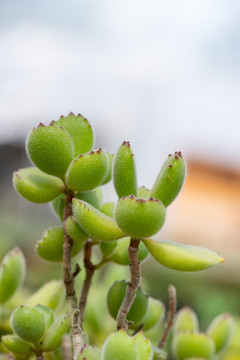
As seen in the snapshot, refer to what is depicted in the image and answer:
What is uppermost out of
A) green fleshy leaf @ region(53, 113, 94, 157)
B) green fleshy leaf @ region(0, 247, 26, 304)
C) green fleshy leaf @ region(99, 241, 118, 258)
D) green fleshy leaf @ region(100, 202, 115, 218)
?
green fleshy leaf @ region(53, 113, 94, 157)

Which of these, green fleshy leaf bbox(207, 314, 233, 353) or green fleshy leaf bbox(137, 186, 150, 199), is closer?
green fleshy leaf bbox(137, 186, 150, 199)

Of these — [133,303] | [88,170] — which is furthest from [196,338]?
[88,170]

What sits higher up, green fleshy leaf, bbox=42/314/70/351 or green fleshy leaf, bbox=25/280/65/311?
green fleshy leaf, bbox=25/280/65/311

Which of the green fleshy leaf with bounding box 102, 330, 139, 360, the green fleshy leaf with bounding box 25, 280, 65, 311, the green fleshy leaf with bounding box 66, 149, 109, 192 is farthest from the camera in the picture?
the green fleshy leaf with bounding box 25, 280, 65, 311

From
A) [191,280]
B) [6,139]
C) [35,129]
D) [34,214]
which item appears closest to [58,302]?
[35,129]

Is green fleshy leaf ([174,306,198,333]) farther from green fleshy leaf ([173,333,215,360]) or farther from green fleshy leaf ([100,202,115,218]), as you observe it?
green fleshy leaf ([100,202,115,218])

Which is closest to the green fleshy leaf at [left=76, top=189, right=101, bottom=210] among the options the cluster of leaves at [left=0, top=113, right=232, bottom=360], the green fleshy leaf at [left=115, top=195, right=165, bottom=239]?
the cluster of leaves at [left=0, top=113, right=232, bottom=360]

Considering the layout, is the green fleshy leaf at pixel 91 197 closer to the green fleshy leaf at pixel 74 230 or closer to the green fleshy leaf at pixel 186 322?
the green fleshy leaf at pixel 74 230
